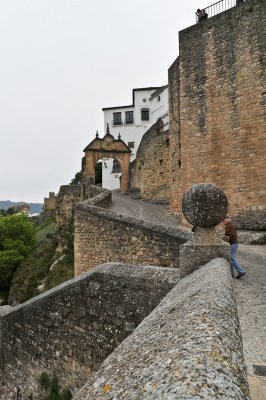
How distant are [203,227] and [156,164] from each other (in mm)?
19014

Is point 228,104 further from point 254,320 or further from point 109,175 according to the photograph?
point 109,175

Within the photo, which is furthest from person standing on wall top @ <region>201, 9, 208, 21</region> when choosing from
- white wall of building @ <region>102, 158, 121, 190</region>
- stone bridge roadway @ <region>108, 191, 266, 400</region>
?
white wall of building @ <region>102, 158, 121, 190</region>

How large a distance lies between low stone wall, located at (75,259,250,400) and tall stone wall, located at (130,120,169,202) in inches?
781

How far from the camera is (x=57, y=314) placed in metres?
5.88

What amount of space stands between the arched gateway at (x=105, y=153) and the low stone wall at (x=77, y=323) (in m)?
20.6

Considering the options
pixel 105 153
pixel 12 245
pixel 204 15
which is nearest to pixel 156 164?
pixel 105 153

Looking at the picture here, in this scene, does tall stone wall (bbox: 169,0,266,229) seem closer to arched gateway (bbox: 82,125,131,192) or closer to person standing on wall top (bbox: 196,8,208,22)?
person standing on wall top (bbox: 196,8,208,22)

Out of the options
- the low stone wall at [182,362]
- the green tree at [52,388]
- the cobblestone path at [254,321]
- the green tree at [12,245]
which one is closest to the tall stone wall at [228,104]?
the cobblestone path at [254,321]

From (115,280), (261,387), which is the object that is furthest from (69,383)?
(261,387)

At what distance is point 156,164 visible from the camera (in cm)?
2325

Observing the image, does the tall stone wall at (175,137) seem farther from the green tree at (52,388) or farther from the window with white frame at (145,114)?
the window with white frame at (145,114)

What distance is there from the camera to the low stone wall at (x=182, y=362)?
1.19m

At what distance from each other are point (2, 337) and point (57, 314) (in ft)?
6.56

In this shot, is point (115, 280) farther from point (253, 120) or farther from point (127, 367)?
point (253, 120)
